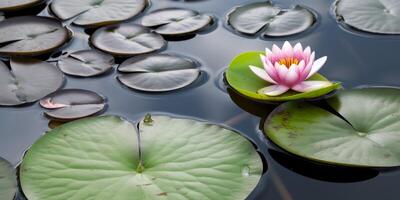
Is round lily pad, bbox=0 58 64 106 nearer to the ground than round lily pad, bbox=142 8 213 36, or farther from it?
nearer to the ground

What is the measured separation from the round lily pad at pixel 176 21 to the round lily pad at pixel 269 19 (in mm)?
140

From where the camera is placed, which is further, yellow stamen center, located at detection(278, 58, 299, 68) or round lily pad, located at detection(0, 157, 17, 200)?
yellow stamen center, located at detection(278, 58, 299, 68)

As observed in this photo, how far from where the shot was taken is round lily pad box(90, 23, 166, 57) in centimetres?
230

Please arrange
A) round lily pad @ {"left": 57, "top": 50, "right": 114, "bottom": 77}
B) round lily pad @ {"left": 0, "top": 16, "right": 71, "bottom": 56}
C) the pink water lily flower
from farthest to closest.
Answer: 1. round lily pad @ {"left": 0, "top": 16, "right": 71, "bottom": 56}
2. round lily pad @ {"left": 57, "top": 50, "right": 114, "bottom": 77}
3. the pink water lily flower

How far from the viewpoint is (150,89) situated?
2096 millimetres

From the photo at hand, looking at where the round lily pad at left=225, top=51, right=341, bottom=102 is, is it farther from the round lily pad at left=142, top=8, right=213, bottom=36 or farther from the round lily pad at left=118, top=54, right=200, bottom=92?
the round lily pad at left=142, top=8, right=213, bottom=36

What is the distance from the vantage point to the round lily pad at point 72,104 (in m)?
1.96

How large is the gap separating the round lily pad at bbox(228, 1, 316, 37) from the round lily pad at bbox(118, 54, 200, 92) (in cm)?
35

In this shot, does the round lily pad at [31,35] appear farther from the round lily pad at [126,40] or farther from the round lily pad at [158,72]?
the round lily pad at [158,72]

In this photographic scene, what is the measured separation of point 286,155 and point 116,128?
572 millimetres

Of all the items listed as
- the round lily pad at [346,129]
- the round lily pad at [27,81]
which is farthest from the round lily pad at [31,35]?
the round lily pad at [346,129]

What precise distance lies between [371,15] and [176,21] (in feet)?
2.84

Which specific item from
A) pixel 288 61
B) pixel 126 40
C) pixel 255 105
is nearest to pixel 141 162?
pixel 255 105

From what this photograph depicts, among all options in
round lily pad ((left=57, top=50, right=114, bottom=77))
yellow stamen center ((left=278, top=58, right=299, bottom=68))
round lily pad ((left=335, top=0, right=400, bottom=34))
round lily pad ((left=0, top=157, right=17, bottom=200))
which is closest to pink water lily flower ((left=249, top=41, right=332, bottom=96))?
yellow stamen center ((left=278, top=58, right=299, bottom=68))
